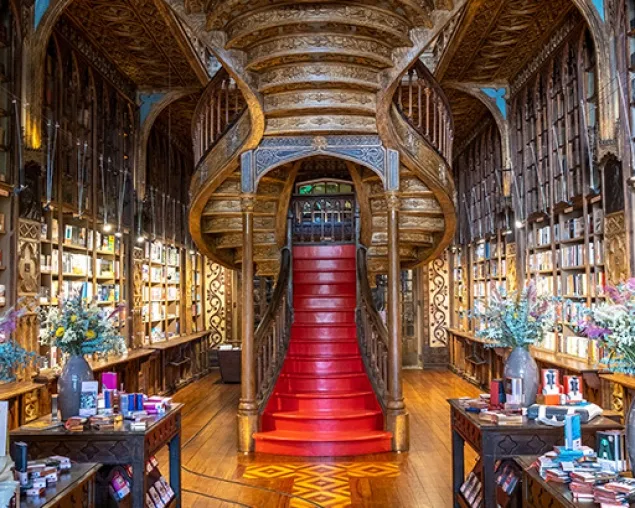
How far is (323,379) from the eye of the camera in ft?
25.2

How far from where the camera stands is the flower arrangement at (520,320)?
4340 millimetres

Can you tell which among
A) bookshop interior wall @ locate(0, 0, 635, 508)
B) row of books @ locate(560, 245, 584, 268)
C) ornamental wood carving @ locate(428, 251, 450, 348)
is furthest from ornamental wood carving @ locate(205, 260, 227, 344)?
row of books @ locate(560, 245, 584, 268)

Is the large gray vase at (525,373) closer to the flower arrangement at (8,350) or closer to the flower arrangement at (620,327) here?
the flower arrangement at (620,327)

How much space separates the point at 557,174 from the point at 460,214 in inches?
222

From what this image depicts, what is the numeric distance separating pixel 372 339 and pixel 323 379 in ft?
2.25

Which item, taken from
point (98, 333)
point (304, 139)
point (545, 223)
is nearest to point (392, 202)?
point (304, 139)

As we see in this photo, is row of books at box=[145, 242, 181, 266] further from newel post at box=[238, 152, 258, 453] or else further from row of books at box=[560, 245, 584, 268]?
row of books at box=[560, 245, 584, 268]

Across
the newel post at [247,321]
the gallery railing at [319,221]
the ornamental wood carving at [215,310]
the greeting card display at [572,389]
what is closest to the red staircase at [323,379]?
the newel post at [247,321]

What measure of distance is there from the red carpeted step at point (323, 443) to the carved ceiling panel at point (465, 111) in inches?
229

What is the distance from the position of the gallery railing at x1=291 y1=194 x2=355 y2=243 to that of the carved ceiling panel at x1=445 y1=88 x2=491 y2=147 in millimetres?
2416

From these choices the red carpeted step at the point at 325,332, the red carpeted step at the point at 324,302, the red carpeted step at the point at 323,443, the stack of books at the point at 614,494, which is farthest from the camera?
the red carpeted step at the point at 324,302

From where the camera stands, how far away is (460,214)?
45.4 feet

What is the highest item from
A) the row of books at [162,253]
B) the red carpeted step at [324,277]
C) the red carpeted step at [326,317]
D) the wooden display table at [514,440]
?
the row of books at [162,253]

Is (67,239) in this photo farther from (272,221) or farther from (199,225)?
(272,221)
